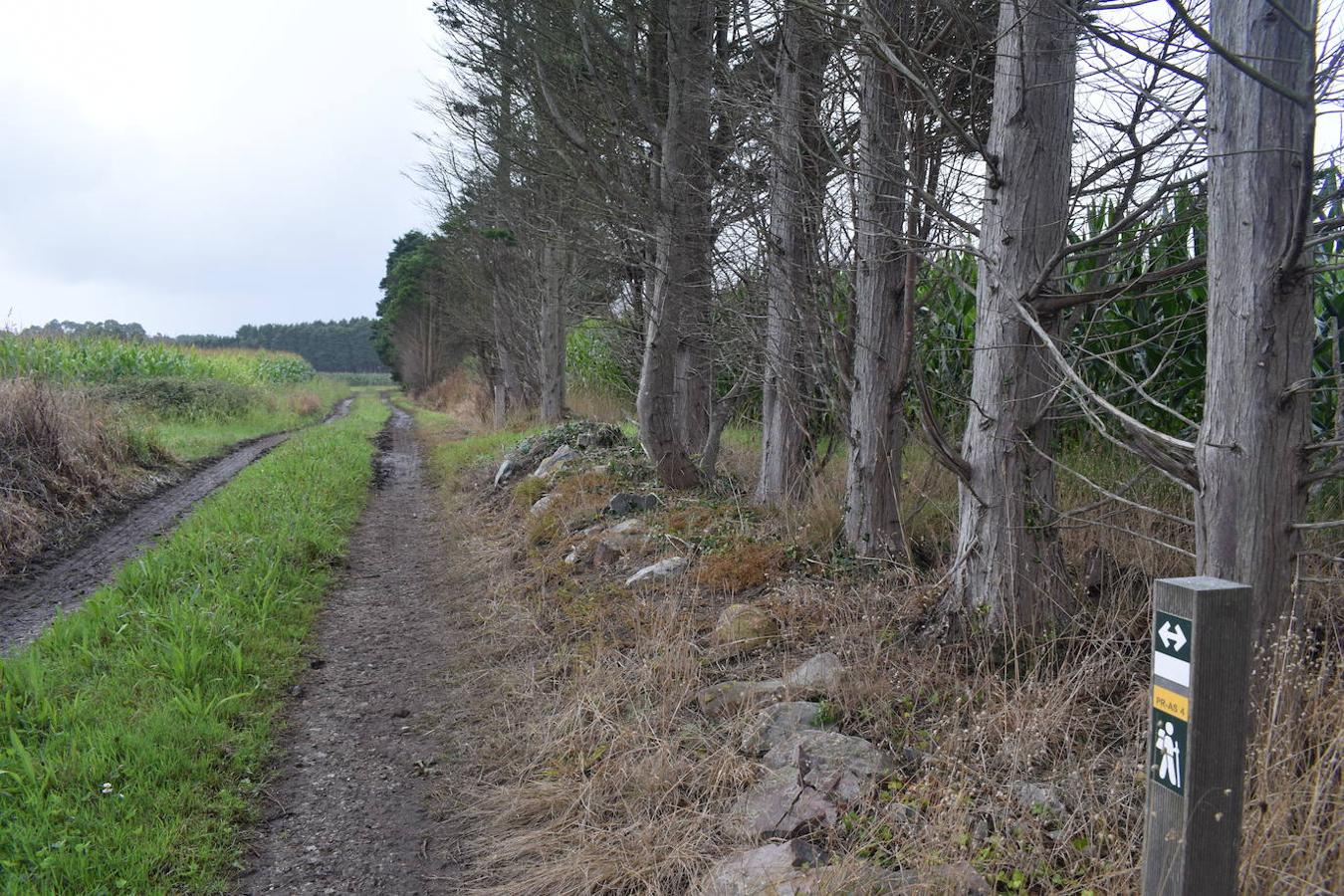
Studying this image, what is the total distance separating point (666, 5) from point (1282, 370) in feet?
22.2

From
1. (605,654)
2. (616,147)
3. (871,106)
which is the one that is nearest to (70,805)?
(605,654)

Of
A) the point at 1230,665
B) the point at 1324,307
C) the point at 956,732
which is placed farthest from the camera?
the point at 1324,307

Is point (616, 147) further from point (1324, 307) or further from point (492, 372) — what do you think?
point (492, 372)

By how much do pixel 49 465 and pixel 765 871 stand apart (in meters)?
10.2

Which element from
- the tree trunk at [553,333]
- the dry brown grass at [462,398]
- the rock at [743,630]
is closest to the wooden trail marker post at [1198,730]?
the rock at [743,630]

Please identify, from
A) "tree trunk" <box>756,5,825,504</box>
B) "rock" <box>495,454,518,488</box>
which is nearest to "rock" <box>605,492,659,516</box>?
"tree trunk" <box>756,5,825,504</box>

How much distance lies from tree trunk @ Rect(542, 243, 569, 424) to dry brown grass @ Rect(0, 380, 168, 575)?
23.0 ft

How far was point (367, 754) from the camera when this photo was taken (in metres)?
4.41

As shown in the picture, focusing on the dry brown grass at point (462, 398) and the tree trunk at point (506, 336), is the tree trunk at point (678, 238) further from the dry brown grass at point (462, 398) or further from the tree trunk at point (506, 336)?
the dry brown grass at point (462, 398)

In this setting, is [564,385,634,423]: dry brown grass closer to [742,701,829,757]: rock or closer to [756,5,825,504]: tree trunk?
[756,5,825,504]: tree trunk

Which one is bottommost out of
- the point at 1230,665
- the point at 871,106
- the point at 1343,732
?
the point at 1343,732

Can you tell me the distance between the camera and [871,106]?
5.23 meters

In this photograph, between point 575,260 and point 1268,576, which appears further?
point 575,260

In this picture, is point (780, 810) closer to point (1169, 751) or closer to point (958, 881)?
point (958, 881)
